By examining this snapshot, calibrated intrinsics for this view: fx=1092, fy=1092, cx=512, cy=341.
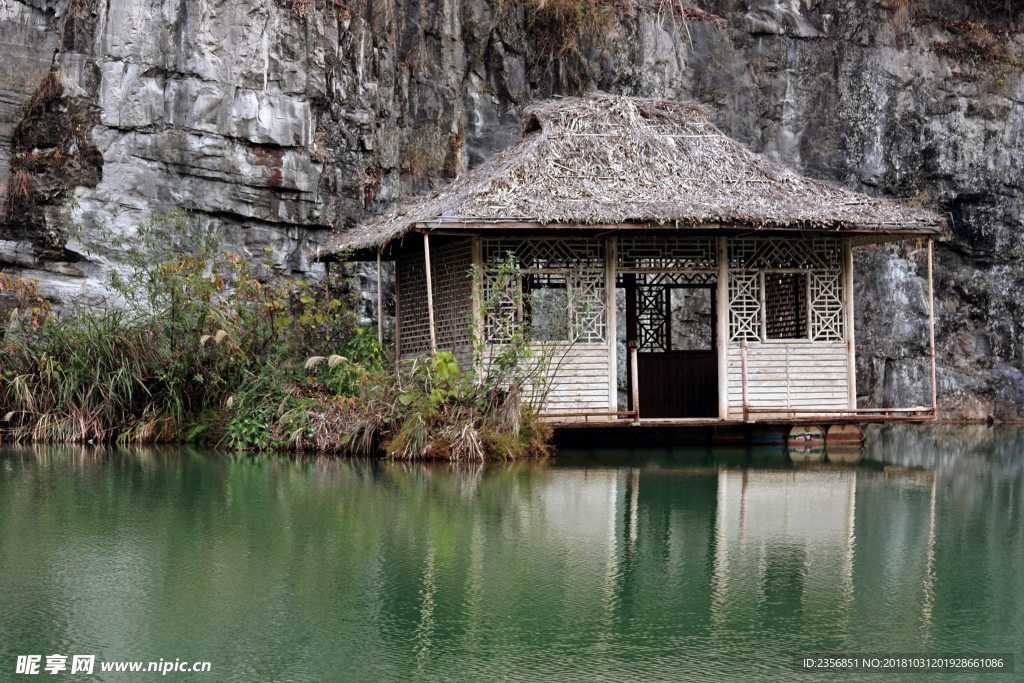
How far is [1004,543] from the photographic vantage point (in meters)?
7.04

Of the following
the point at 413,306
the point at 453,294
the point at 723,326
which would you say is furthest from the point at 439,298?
the point at 723,326

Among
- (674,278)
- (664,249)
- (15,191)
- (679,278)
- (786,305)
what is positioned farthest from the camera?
(679,278)

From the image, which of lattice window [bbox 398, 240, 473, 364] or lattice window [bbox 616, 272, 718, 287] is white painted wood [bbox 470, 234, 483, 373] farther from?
lattice window [bbox 616, 272, 718, 287]

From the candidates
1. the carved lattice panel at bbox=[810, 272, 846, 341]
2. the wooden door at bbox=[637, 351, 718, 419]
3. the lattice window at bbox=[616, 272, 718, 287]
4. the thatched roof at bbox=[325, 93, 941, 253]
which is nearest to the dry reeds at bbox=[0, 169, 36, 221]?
the thatched roof at bbox=[325, 93, 941, 253]

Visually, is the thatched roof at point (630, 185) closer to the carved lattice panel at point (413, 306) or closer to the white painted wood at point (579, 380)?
the carved lattice panel at point (413, 306)

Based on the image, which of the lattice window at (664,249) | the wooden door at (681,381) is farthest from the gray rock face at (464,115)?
the lattice window at (664,249)

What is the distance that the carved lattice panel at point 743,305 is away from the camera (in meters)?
14.4

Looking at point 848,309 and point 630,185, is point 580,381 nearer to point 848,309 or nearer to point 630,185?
point 630,185

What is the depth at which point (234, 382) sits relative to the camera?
48.1 feet

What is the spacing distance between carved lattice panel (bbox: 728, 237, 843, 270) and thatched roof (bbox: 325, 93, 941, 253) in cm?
64

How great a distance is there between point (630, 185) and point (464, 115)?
7.98 m

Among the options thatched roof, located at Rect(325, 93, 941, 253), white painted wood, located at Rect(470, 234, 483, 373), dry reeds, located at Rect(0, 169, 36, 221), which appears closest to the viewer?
thatched roof, located at Rect(325, 93, 941, 253)

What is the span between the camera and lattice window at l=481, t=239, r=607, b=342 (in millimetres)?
13758

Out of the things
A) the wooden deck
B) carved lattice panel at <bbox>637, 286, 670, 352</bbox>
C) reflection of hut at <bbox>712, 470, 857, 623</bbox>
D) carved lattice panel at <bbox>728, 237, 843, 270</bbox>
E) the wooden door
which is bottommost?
reflection of hut at <bbox>712, 470, 857, 623</bbox>
